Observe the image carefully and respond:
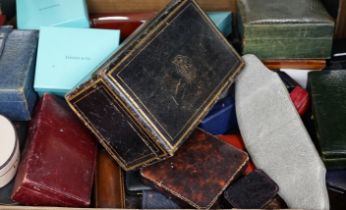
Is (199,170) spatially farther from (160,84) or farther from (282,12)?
(282,12)

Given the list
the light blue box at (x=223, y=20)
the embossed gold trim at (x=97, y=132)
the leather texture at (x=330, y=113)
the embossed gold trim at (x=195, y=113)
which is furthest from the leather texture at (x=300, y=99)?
the embossed gold trim at (x=97, y=132)

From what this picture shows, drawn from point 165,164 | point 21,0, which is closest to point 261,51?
point 165,164

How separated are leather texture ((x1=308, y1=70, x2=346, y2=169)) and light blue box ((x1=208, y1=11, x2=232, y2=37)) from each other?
30 cm

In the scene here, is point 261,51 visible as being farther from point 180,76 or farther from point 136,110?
point 136,110

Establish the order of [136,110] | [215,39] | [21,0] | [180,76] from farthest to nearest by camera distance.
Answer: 1. [21,0]
2. [215,39]
3. [180,76]
4. [136,110]

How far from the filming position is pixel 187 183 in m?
1.10

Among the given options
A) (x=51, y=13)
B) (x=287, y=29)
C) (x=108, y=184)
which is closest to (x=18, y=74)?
(x=51, y=13)

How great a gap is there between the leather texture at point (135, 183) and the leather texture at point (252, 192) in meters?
0.20

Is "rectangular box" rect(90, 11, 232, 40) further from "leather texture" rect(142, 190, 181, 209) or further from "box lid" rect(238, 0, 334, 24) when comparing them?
"leather texture" rect(142, 190, 181, 209)

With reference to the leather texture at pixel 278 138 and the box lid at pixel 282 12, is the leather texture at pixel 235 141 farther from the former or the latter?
the box lid at pixel 282 12

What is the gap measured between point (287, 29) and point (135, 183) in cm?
57

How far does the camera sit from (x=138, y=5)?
1.45 metres

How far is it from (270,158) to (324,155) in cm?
13

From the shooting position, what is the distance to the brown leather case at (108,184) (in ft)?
3.66
